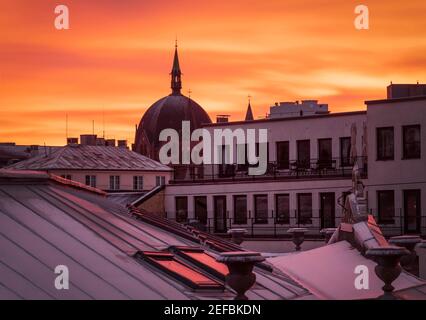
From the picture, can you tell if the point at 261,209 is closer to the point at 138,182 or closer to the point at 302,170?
the point at 302,170

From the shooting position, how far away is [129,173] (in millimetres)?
143000

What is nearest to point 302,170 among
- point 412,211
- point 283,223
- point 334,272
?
point 283,223

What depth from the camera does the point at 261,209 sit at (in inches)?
3253

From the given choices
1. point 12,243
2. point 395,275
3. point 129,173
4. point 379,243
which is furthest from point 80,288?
point 129,173

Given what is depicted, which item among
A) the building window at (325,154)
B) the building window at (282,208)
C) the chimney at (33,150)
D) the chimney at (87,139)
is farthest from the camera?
the chimney at (33,150)

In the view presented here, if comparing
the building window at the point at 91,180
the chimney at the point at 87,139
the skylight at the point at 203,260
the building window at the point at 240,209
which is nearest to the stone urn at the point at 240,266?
the skylight at the point at 203,260

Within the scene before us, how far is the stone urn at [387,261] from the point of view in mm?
25578

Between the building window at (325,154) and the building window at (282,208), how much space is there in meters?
3.18

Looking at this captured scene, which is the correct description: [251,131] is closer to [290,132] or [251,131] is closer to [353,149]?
[290,132]

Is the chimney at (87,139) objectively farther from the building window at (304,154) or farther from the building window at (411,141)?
the building window at (411,141)

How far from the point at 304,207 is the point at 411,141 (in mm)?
9135

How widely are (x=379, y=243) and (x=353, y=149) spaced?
1517 inches

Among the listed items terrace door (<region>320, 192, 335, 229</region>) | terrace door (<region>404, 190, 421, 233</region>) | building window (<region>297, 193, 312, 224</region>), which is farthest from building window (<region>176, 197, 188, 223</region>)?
terrace door (<region>404, 190, 421, 233</region>)
